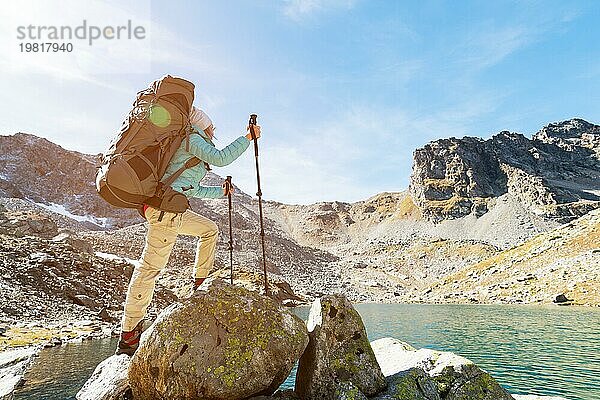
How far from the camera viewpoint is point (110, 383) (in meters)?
9.44

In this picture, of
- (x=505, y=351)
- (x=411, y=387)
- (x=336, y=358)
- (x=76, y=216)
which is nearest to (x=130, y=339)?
(x=336, y=358)

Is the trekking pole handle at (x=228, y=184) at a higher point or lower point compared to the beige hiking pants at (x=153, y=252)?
higher

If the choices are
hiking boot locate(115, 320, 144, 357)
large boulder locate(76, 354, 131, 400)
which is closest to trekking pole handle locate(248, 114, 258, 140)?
hiking boot locate(115, 320, 144, 357)

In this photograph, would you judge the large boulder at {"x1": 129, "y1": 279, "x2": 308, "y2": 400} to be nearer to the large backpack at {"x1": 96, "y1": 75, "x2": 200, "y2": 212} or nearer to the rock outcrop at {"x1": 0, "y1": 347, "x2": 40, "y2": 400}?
the large backpack at {"x1": 96, "y1": 75, "x2": 200, "y2": 212}

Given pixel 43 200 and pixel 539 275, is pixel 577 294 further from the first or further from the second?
pixel 43 200

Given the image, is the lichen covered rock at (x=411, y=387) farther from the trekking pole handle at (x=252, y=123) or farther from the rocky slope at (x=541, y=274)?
the rocky slope at (x=541, y=274)

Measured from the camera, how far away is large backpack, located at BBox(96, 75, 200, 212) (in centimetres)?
788

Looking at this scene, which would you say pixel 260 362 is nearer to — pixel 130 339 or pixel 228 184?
pixel 130 339

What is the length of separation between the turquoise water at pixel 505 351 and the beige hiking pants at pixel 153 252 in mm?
11725

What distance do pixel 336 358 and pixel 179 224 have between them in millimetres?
4613

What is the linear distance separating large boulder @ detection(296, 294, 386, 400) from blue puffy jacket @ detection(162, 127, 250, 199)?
4346mm

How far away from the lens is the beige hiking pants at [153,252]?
8.62 metres

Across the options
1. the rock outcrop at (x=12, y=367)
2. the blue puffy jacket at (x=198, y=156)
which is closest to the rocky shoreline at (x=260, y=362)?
the blue puffy jacket at (x=198, y=156)

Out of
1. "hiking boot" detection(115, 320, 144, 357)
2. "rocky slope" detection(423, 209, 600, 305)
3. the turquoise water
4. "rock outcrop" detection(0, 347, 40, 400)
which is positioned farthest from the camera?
"rocky slope" detection(423, 209, 600, 305)
